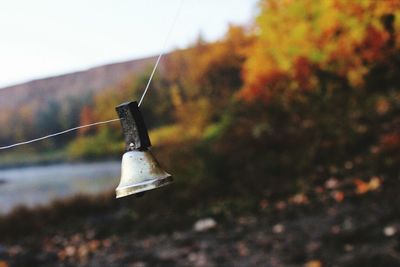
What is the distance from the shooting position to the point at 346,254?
18.2 ft

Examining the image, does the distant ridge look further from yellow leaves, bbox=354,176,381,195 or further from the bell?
the bell

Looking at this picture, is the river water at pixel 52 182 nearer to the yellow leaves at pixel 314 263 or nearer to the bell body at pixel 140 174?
the yellow leaves at pixel 314 263

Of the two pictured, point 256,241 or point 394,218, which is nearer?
point 394,218

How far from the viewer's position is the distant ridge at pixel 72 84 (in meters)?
8.00

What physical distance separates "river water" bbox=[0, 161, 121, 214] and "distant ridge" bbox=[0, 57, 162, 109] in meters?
1.11

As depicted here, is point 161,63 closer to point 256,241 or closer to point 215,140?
point 215,140

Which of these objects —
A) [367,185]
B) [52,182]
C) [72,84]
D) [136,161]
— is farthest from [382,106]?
[136,161]

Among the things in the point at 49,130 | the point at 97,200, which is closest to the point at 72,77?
the point at 49,130

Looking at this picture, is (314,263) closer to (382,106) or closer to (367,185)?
(367,185)

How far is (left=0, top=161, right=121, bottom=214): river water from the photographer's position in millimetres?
7777

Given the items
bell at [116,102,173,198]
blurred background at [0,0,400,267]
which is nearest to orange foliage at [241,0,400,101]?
blurred background at [0,0,400,267]

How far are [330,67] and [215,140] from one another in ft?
7.03

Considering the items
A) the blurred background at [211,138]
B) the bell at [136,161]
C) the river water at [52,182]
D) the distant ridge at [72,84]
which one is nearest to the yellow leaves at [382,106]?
the blurred background at [211,138]

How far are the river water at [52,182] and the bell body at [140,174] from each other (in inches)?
249
